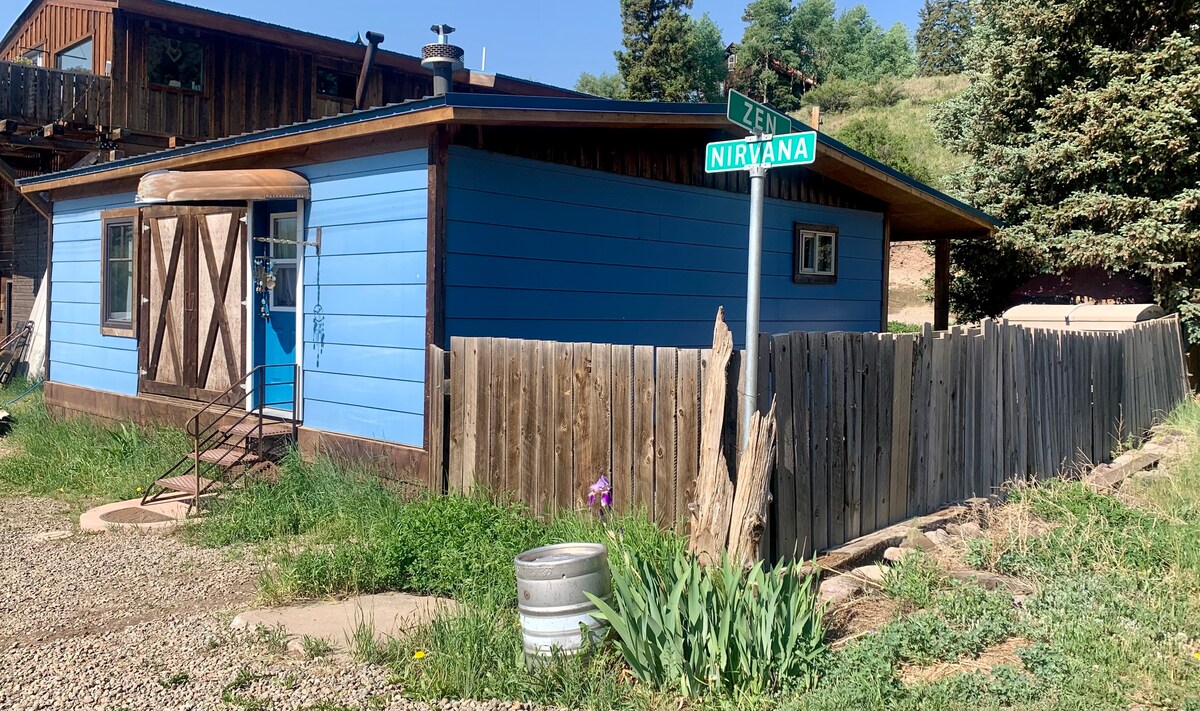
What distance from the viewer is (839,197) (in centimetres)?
1220

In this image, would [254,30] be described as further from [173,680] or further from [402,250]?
[173,680]

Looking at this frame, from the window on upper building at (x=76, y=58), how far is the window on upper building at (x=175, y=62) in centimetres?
120

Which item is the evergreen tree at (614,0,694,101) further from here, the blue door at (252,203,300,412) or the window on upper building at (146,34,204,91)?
the blue door at (252,203,300,412)

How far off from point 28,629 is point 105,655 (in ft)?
2.72

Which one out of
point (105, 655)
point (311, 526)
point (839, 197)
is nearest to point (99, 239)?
point (311, 526)

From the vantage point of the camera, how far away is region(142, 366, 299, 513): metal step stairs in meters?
7.89

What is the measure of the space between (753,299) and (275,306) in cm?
583

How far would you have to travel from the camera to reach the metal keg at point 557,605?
4.26m

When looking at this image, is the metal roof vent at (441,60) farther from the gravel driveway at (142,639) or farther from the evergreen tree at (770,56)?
the evergreen tree at (770,56)

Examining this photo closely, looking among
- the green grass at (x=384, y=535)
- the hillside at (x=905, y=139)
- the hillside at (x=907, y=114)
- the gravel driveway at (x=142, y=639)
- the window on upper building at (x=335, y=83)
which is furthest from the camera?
the hillside at (x=907, y=114)

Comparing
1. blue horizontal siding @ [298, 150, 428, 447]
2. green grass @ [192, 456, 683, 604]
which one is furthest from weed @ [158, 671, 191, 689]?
blue horizontal siding @ [298, 150, 428, 447]

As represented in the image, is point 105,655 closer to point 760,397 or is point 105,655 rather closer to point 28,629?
point 28,629

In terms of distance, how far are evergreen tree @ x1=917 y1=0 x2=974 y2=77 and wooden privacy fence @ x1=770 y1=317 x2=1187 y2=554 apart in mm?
58191

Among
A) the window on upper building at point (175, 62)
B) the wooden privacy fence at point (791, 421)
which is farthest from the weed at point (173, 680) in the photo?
the window on upper building at point (175, 62)
